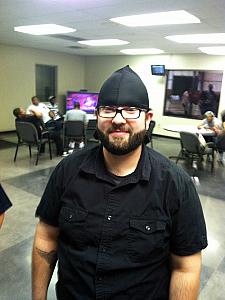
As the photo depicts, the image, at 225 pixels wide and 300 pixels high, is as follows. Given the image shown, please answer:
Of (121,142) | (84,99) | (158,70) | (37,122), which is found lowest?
(37,122)

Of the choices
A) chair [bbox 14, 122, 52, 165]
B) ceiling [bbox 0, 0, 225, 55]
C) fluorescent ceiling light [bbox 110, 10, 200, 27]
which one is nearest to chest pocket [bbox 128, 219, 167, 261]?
ceiling [bbox 0, 0, 225, 55]

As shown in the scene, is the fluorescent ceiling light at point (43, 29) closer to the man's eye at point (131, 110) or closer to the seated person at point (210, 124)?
the seated person at point (210, 124)

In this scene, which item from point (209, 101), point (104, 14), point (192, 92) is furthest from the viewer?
point (192, 92)

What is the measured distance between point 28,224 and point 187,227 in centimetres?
245

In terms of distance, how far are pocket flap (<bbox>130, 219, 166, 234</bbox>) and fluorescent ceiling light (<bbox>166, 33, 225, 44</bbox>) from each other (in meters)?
4.51

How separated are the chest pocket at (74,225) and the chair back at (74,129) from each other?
4.79 meters

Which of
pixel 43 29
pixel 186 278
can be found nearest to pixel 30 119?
pixel 43 29

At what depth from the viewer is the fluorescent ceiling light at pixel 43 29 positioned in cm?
458

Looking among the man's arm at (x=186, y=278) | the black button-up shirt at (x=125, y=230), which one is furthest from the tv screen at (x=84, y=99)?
the man's arm at (x=186, y=278)

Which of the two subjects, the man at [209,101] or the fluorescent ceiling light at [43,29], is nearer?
the fluorescent ceiling light at [43,29]

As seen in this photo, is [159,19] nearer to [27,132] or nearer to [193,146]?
[193,146]

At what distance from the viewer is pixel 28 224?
9.94ft

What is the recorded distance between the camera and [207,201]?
12.8 feet

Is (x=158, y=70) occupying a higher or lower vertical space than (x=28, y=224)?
higher
